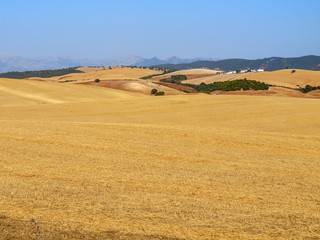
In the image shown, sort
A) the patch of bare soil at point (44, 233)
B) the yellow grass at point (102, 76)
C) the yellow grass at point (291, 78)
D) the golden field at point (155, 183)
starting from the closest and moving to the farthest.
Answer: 1. the patch of bare soil at point (44, 233)
2. the golden field at point (155, 183)
3. the yellow grass at point (291, 78)
4. the yellow grass at point (102, 76)

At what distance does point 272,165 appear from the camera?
15.2 meters

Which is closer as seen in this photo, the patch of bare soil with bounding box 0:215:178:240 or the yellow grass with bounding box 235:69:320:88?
the patch of bare soil with bounding box 0:215:178:240

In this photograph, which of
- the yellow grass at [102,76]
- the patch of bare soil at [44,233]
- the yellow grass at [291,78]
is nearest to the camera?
the patch of bare soil at [44,233]

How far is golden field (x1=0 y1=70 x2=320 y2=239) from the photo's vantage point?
26.2 feet

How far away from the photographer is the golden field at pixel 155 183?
8.00 meters

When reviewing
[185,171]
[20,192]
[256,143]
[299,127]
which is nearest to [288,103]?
[299,127]

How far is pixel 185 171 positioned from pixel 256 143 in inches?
266

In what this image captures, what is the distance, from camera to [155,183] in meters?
11.9

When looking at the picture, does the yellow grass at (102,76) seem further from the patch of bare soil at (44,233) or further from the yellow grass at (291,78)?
the patch of bare soil at (44,233)

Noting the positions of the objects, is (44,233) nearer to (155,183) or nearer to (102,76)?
(155,183)

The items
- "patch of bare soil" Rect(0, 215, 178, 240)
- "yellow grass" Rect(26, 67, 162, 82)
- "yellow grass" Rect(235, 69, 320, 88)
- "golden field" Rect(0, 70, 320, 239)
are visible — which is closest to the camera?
"patch of bare soil" Rect(0, 215, 178, 240)

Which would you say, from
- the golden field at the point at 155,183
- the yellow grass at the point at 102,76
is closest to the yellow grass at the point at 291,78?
the yellow grass at the point at 102,76

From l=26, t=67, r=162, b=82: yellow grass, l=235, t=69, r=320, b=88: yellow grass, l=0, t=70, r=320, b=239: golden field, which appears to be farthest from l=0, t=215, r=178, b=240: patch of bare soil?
l=26, t=67, r=162, b=82: yellow grass

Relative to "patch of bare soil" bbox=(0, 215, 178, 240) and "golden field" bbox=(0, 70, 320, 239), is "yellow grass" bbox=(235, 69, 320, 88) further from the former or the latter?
"patch of bare soil" bbox=(0, 215, 178, 240)
